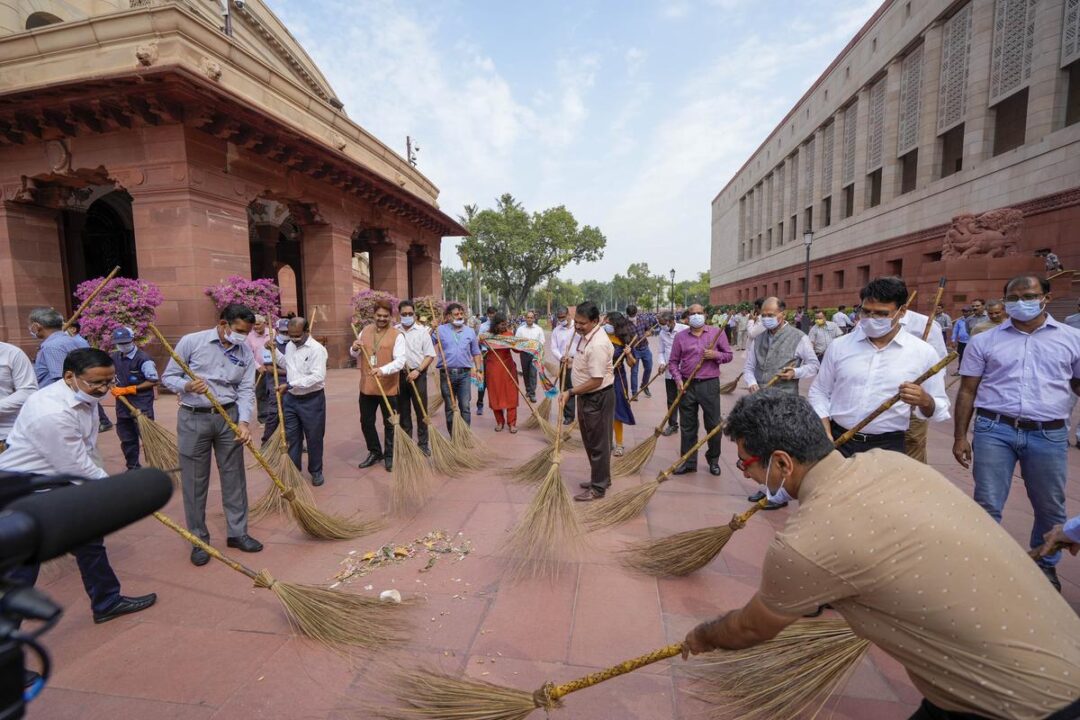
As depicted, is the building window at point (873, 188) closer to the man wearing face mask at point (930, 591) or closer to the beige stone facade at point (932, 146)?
the beige stone facade at point (932, 146)

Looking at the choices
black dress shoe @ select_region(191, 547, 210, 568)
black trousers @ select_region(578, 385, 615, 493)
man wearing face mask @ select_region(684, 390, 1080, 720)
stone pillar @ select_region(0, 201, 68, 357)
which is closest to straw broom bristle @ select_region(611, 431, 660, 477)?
black trousers @ select_region(578, 385, 615, 493)

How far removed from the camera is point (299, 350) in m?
4.54

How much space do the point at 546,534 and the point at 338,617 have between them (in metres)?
1.31

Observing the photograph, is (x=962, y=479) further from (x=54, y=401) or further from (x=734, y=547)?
(x=54, y=401)

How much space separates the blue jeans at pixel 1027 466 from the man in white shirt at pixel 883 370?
0.28m

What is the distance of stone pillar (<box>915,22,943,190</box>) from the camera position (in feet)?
56.6

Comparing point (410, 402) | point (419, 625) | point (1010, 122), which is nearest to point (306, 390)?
point (410, 402)

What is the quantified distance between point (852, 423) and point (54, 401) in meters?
4.04

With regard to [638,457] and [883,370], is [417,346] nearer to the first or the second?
[638,457]

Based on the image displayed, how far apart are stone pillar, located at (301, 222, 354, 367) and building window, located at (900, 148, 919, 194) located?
21.6 metres

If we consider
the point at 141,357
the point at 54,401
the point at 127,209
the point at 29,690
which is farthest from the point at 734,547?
the point at 127,209

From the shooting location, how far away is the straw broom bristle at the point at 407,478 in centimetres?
407

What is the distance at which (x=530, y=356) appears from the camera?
26.8ft

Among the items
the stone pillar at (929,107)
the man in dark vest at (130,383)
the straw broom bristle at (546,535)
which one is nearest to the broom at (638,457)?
the straw broom bristle at (546,535)
